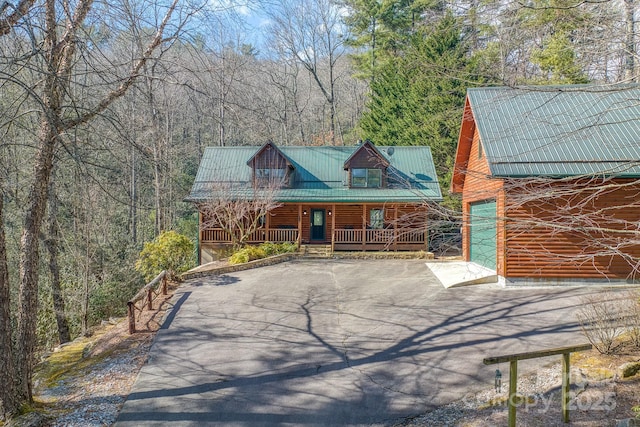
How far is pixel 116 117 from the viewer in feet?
17.7

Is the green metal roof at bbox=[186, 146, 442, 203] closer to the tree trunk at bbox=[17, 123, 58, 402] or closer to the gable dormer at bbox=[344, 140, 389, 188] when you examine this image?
the gable dormer at bbox=[344, 140, 389, 188]

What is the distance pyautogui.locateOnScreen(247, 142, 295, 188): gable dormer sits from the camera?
795 inches

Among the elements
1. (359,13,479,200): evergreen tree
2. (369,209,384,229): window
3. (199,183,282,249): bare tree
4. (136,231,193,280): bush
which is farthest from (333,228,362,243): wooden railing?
(136,231,193,280): bush

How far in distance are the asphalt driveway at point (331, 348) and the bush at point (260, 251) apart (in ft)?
9.99

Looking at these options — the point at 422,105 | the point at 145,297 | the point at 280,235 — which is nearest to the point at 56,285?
the point at 145,297

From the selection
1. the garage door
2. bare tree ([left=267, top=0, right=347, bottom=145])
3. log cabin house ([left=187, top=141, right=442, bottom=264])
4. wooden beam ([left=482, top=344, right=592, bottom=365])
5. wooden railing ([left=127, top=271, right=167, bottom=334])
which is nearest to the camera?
wooden beam ([left=482, top=344, right=592, bottom=365])

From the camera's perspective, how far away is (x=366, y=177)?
20531 mm

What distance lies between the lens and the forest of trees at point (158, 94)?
16.1 ft

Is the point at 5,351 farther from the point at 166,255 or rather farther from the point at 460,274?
the point at 460,274

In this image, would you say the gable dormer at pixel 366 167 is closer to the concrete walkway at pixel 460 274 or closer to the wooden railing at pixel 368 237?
the wooden railing at pixel 368 237

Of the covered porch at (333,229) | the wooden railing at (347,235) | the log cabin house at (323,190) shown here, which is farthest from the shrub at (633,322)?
the wooden railing at (347,235)

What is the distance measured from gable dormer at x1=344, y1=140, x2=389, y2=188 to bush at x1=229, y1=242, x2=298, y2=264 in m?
4.84

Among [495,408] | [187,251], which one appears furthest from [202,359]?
[187,251]

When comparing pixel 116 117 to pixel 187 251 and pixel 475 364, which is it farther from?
pixel 187 251
